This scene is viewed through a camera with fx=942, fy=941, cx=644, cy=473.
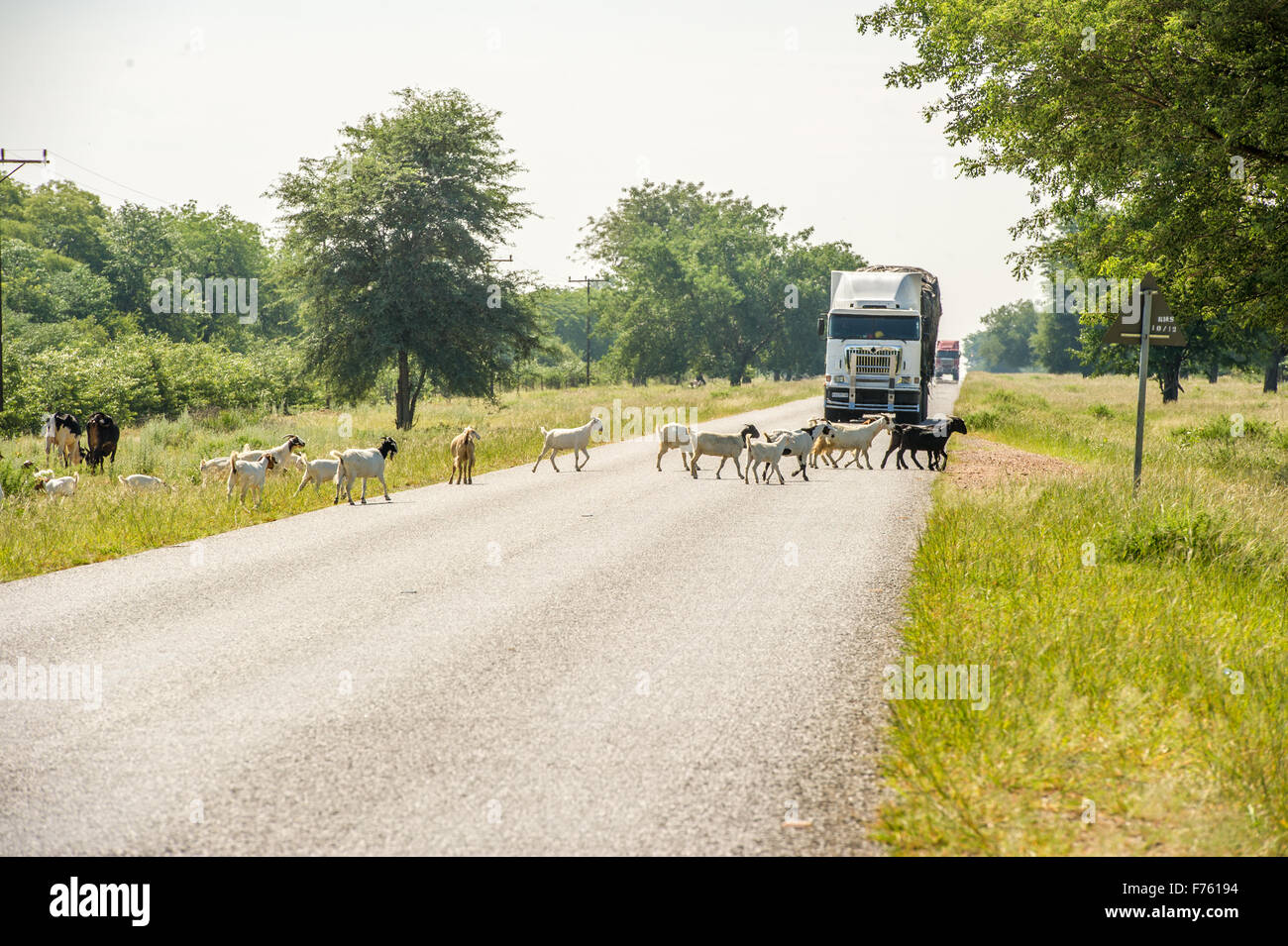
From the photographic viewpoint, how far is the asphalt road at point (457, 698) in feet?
13.4

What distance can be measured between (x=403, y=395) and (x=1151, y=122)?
2678 centimetres

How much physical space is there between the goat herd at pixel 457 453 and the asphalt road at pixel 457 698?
11.5 feet

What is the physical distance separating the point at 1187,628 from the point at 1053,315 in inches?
5212

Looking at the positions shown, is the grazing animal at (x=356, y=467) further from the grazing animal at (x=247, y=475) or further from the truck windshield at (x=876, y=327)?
the truck windshield at (x=876, y=327)

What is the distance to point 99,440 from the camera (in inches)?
838

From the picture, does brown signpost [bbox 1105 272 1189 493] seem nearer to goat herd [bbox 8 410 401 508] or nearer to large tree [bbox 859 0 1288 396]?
large tree [bbox 859 0 1288 396]

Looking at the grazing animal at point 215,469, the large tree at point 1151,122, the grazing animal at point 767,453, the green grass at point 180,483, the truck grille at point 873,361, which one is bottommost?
the green grass at point 180,483

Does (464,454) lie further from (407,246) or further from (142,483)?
(407,246)

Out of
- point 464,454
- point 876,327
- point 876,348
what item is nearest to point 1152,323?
point 464,454

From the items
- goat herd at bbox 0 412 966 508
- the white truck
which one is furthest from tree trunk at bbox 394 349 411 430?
the white truck

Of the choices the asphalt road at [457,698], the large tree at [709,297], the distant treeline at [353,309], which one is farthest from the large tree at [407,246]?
the large tree at [709,297]

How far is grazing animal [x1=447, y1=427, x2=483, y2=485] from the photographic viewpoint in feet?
57.9
